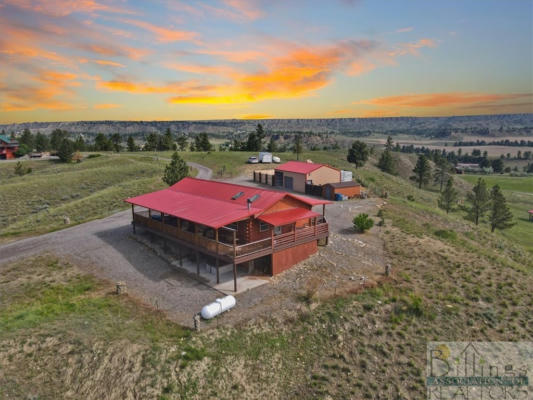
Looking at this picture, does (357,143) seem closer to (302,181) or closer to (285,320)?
(302,181)

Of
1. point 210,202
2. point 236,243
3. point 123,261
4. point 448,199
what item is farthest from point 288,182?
point 448,199

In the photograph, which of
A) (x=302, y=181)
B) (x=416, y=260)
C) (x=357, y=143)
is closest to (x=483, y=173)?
(x=357, y=143)

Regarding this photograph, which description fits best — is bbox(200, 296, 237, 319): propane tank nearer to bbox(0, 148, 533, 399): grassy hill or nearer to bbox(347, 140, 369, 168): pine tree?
bbox(0, 148, 533, 399): grassy hill

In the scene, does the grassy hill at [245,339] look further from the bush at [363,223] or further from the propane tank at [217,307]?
the bush at [363,223]

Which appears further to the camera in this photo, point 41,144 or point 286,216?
point 41,144

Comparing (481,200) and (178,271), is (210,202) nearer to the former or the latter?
(178,271)

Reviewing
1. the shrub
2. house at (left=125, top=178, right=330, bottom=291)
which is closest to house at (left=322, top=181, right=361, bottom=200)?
the shrub
